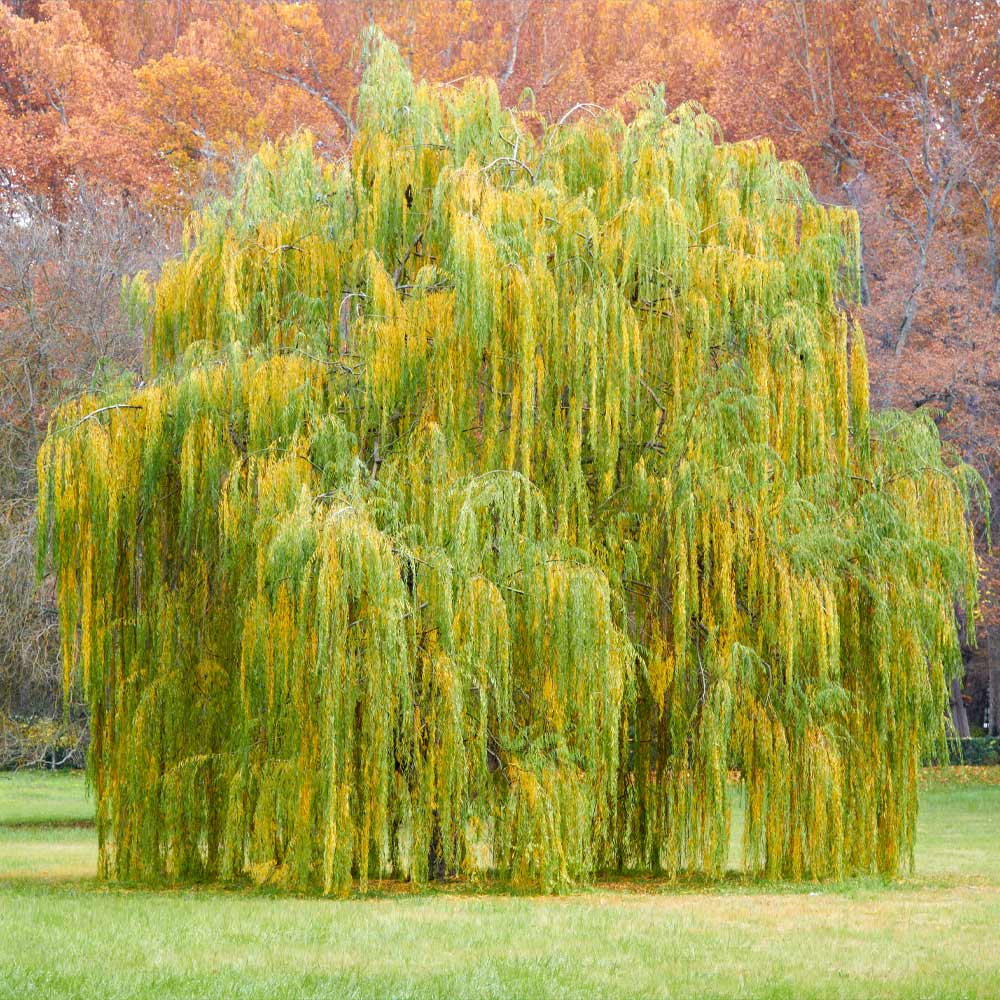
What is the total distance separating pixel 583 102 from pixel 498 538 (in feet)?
59.1

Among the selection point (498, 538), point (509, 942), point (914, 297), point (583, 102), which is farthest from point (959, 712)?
point (509, 942)

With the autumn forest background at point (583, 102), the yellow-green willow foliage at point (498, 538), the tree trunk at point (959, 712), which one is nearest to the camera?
the yellow-green willow foliage at point (498, 538)

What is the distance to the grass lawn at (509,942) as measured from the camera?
7723 millimetres

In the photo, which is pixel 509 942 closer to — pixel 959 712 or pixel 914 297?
pixel 914 297

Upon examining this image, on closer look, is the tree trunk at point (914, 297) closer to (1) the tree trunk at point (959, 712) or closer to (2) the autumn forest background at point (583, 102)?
(2) the autumn forest background at point (583, 102)

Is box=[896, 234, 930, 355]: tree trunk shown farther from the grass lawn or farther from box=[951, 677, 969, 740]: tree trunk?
the grass lawn

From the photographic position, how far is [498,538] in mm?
11625

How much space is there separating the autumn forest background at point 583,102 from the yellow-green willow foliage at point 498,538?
930 cm

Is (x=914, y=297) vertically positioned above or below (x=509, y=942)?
above

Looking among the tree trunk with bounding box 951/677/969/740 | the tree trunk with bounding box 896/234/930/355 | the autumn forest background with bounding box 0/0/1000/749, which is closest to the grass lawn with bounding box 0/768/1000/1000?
the autumn forest background with bounding box 0/0/1000/749

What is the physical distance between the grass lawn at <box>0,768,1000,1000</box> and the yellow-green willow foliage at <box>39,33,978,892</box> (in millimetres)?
688

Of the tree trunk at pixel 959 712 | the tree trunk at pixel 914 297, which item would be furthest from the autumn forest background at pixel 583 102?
the tree trunk at pixel 959 712

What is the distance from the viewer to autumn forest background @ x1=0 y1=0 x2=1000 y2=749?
26.1 m

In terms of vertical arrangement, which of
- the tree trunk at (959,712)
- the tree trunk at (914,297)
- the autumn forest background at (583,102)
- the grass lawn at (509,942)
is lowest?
the grass lawn at (509,942)
